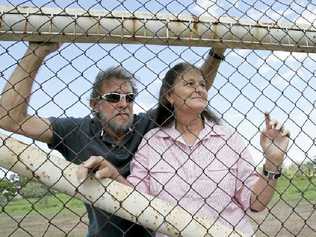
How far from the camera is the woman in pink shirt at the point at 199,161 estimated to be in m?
2.66

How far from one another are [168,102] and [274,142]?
0.60 m

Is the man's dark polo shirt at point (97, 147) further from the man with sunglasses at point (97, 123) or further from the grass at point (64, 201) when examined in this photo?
the grass at point (64, 201)

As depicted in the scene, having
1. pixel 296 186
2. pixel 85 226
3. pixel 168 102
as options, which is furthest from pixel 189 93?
pixel 85 226

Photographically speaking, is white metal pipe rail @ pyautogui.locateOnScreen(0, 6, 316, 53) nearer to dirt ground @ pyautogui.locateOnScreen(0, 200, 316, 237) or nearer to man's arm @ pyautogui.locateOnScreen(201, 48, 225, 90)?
man's arm @ pyautogui.locateOnScreen(201, 48, 225, 90)

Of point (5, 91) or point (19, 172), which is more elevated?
point (5, 91)

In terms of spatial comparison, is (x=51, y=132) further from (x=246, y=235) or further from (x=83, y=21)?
(x=246, y=235)

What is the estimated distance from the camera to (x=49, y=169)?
7.63ft

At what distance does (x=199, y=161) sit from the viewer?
2.76m

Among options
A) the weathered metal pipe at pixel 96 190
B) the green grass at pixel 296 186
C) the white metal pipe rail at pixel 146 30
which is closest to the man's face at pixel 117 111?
the white metal pipe rail at pixel 146 30

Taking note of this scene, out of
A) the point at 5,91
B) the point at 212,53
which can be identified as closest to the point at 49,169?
the point at 5,91

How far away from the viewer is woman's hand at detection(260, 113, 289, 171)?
262 cm

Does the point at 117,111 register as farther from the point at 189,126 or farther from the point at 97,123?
the point at 189,126

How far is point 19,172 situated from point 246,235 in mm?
1030

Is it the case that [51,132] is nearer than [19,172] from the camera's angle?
No
